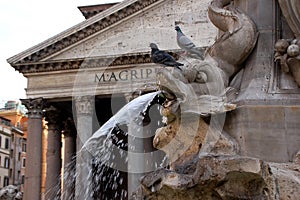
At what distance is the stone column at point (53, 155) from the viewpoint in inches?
988

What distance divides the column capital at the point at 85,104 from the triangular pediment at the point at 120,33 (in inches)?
53.9

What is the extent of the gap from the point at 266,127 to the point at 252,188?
2.19 ft

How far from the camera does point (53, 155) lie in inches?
1000

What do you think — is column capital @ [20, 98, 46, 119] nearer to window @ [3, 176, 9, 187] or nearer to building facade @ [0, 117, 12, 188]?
building facade @ [0, 117, 12, 188]

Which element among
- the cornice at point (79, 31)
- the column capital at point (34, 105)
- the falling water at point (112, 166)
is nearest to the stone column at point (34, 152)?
the column capital at point (34, 105)

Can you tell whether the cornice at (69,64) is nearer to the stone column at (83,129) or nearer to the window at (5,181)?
the stone column at (83,129)

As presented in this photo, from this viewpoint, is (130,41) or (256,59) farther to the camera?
(130,41)

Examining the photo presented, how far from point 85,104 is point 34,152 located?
2.63 m

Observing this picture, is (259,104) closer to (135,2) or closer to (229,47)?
(229,47)

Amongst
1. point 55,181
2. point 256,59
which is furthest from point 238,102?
point 55,181

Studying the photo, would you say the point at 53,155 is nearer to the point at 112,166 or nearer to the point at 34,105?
the point at 34,105

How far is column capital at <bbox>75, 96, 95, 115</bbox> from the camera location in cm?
2436

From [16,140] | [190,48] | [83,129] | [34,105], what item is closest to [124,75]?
[83,129]

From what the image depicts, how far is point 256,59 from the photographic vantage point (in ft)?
11.9
